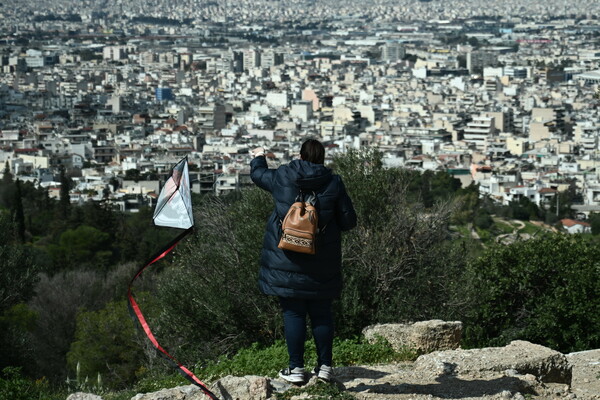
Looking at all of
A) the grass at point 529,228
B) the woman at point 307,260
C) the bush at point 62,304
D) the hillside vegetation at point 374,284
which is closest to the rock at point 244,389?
the woman at point 307,260

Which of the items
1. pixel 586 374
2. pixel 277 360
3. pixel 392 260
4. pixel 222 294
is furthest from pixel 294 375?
pixel 392 260

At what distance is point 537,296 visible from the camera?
8.34 meters

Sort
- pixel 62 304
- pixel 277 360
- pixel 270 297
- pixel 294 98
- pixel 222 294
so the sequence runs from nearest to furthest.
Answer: pixel 277 360 < pixel 270 297 < pixel 222 294 < pixel 62 304 < pixel 294 98

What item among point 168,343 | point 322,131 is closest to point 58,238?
point 168,343

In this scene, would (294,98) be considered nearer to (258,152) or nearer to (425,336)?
(425,336)

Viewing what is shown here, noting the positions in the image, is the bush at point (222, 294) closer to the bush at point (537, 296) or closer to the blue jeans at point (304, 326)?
the bush at point (537, 296)

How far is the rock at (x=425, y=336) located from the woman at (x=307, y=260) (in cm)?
121

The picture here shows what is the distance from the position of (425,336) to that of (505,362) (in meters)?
0.74

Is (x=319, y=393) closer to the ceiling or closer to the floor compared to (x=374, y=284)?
closer to the ceiling

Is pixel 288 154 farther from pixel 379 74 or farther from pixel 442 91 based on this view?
pixel 379 74

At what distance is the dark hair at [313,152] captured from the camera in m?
4.43

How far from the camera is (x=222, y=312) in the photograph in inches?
281

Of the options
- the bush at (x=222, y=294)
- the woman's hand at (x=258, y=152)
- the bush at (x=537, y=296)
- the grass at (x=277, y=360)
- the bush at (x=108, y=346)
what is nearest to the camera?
the woman's hand at (x=258, y=152)

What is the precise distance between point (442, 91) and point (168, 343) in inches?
3043
